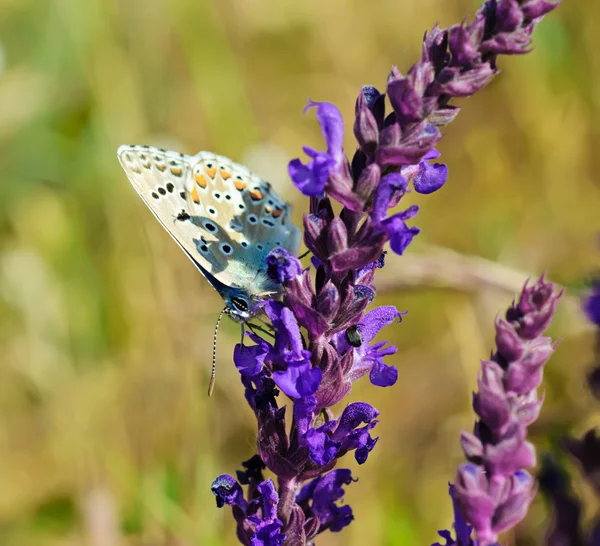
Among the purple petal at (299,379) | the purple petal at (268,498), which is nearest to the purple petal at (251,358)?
the purple petal at (299,379)

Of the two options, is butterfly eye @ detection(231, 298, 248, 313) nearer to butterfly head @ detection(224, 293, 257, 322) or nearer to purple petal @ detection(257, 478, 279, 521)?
butterfly head @ detection(224, 293, 257, 322)

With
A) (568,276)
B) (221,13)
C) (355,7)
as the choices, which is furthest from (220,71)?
(568,276)

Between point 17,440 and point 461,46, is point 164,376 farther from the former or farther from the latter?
point 461,46

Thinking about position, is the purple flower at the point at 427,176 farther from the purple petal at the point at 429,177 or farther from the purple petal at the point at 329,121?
the purple petal at the point at 329,121

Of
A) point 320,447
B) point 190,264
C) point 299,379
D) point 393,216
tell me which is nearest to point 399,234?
point 393,216

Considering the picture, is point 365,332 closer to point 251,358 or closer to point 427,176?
point 251,358

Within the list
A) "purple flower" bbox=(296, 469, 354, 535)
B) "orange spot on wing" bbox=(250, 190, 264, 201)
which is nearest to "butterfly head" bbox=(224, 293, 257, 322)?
"orange spot on wing" bbox=(250, 190, 264, 201)
